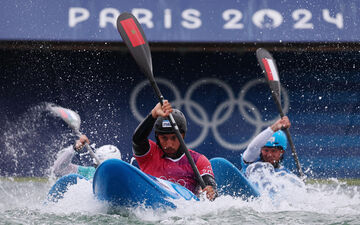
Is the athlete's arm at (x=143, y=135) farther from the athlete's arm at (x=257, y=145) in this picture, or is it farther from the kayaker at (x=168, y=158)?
the athlete's arm at (x=257, y=145)

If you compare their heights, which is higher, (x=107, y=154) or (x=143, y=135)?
(x=143, y=135)

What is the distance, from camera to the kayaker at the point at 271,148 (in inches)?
245

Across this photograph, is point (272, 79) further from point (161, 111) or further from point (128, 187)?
point (128, 187)

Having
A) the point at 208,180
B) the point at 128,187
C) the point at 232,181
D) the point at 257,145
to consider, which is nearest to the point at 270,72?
the point at 257,145

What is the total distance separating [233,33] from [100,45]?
205cm

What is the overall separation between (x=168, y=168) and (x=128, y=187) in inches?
30.1

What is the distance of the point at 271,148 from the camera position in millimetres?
6387

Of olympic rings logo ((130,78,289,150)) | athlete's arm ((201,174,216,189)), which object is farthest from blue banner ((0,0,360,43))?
athlete's arm ((201,174,216,189))

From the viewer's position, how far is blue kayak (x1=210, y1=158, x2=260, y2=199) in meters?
5.64

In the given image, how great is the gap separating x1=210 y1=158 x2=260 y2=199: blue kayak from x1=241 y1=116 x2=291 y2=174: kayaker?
58 centimetres

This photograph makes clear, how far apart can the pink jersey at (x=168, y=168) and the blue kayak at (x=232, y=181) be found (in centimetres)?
56

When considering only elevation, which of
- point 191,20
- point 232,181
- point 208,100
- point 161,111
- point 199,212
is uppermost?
point 191,20

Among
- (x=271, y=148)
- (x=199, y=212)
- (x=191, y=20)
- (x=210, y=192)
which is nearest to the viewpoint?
(x=199, y=212)

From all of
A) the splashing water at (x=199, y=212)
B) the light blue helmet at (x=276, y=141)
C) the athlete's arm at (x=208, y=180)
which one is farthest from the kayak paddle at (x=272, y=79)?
the athlete's arm at (x=208, y=180)
